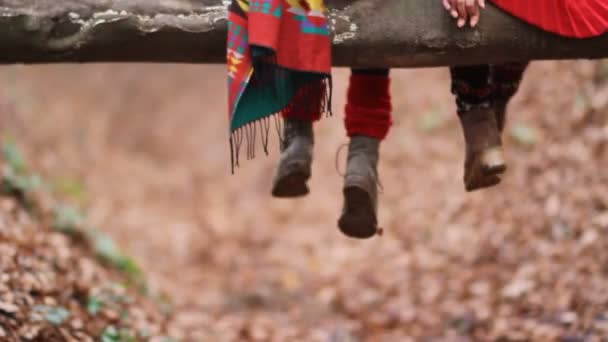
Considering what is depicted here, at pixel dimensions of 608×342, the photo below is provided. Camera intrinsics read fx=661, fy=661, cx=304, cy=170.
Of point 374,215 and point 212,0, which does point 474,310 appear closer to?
point 374,215

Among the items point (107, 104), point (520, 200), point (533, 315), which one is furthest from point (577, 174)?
point (107, 104)

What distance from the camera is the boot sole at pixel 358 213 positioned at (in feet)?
8.83

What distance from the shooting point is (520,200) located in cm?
494

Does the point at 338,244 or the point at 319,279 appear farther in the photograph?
the point at 338,244

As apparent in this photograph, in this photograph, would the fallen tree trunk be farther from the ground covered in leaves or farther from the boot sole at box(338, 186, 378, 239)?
the ground covered in leaves

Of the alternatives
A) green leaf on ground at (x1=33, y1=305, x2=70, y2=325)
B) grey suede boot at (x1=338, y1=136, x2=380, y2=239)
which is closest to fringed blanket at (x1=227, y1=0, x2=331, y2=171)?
grey suede boot at (x1=338, y1=136, x2=380, y2=239)

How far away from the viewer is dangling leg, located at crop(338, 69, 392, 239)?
2686 millimetres

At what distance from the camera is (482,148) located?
8.49 ft

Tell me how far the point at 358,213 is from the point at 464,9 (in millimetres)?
906

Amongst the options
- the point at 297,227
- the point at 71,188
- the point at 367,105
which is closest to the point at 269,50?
the point at 367,105

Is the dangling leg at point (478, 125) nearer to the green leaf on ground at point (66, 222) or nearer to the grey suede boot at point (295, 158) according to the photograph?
the grey suede boot at point (295, 158)

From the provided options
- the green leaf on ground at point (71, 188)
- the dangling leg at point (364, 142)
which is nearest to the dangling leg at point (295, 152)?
the dangling leg at point (364, 142)

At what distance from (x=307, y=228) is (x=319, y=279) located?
0.95 metres

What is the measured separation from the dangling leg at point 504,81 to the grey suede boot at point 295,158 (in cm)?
81
